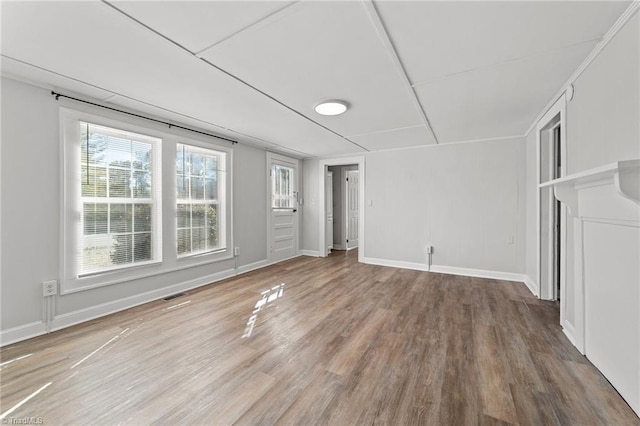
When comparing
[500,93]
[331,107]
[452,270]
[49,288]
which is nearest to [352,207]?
[452,270]

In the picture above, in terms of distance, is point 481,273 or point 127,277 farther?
point 481,273

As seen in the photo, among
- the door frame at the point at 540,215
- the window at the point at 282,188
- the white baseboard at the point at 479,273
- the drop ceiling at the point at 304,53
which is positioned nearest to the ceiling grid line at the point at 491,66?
the drop ceiling at the point at 304,53

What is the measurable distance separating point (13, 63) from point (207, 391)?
2.95m

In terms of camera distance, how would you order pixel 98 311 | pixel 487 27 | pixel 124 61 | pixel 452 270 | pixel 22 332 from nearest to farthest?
1. pixel 487 27
2. pixel 124 61
3. pixel 22 332
4. pixel 98 311
5. pixel 452 270

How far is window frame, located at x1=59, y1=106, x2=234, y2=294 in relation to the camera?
8.34ft

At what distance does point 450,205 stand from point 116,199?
497cm

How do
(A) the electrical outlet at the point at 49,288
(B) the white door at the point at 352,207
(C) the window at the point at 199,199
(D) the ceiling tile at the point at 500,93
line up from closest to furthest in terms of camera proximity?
(D) the ceiling tile at the point at 500,93, (A) the electrical outlet at the point at 49,288, (C) the window at the point at 199,199, (B) the white door at the point at 352,207

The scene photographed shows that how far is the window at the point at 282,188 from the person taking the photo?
17.7ft

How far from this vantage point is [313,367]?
6.24 feet

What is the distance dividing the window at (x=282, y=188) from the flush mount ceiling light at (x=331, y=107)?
2.64m

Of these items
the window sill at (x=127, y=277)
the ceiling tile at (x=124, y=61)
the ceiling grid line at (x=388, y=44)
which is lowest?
the window sill at (x=127, y=277)

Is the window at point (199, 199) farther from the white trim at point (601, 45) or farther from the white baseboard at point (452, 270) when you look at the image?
the white trim at point (601, 45)

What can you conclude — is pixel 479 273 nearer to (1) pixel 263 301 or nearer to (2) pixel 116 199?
(1) pixel 263 301

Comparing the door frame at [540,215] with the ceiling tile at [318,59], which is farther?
the door frame at [540,215]
